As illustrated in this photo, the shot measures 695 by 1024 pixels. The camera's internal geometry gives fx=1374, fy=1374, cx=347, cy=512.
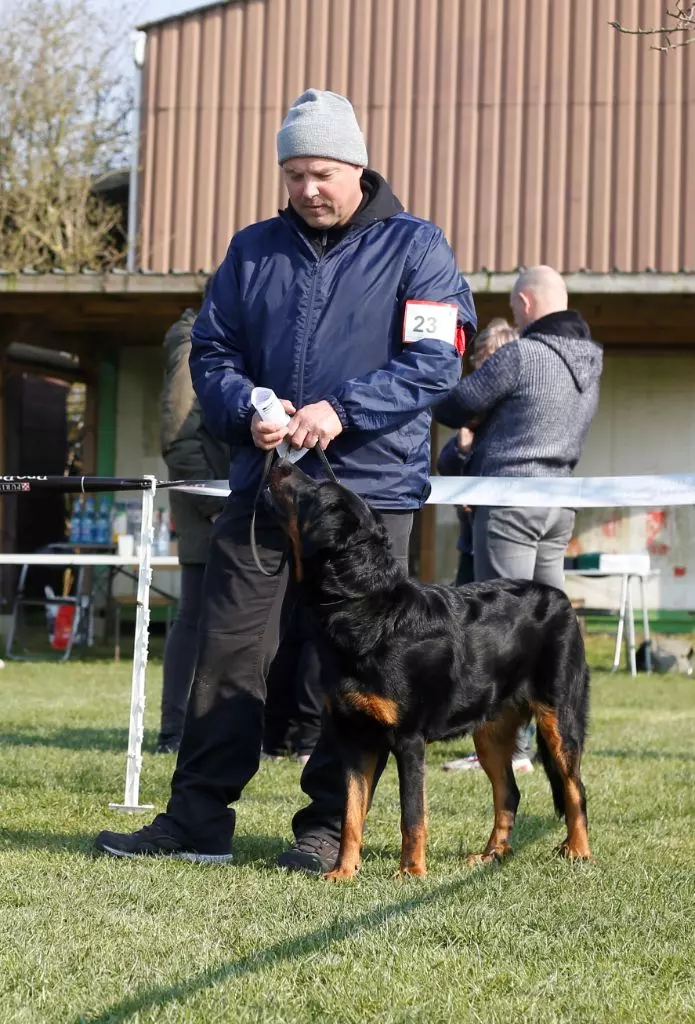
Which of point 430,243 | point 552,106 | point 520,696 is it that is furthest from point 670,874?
point 552,106

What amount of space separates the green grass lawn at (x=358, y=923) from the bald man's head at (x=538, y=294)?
84.3 inches

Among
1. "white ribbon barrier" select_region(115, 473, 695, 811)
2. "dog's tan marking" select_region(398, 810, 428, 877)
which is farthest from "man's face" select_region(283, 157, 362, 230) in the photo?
"dog's tan marking" select_region(398, 810, 428, 877)

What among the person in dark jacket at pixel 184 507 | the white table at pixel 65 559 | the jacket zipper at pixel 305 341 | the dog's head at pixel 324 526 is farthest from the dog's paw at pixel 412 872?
the white table at pixel 65 559

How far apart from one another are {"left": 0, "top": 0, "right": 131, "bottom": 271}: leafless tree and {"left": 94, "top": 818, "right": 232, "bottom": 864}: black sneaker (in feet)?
52.2

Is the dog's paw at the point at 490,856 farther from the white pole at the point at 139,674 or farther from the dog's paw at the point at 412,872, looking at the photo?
the white pole at the point at 139,674

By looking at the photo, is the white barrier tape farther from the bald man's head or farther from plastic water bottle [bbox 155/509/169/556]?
plastic water bottle [bbox 155/509/169/556]

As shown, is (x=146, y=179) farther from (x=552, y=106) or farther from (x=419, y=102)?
(x=552, y=106)

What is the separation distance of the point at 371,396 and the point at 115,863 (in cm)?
155

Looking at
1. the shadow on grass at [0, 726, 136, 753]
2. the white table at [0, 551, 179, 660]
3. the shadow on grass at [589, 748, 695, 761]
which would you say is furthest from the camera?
the white table at [0, 551, 179, 660]

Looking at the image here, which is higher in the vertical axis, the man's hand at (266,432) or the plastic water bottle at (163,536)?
the man's hand at (266,432)

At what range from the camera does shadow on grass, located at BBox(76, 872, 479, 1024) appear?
273 cm

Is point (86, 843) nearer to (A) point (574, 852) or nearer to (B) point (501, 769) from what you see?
(B) point (501, 769)

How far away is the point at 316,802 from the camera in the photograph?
13.9 ft

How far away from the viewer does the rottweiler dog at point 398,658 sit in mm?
3797
